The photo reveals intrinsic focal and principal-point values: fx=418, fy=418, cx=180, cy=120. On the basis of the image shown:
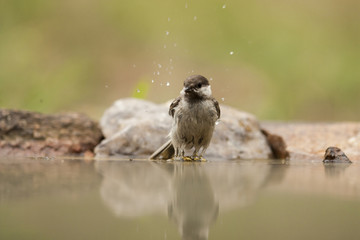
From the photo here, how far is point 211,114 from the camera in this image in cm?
415

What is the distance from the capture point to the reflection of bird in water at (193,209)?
1.05 m

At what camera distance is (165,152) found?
15.3 feet

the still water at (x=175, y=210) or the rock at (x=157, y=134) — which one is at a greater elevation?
the rock at (x=157, y=134)

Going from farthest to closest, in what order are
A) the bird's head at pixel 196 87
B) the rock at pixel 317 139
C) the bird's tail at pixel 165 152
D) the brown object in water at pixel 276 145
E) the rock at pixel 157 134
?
the brown object in water at pixel 276 145
the rock at pixel 157 134
the rock at pixel 317 139
the bird's tail at pixel 165 152
the bird's head at pixel 196 87

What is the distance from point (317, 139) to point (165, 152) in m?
2.31

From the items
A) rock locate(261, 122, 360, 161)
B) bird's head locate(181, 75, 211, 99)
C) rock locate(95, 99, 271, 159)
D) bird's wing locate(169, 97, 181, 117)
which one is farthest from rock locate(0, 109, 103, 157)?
rock locate(261, 122, 360, 161)

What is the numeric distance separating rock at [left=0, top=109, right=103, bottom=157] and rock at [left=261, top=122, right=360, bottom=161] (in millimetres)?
2727

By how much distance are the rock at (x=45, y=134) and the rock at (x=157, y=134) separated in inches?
14.8

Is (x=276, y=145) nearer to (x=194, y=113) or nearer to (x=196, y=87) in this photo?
(x=194, y=113)

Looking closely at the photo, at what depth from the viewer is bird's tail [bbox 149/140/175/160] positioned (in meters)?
4.57

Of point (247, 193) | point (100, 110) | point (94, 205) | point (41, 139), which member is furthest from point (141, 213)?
point (100, 110)

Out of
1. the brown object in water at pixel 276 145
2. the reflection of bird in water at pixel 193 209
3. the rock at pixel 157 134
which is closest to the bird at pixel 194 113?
the rock at pixel 157 134

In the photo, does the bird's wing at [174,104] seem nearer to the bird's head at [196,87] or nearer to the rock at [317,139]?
the bird's head at [196,87]

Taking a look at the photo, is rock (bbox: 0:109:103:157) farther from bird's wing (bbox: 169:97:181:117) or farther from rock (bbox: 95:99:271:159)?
bird's wing (bbox: 169:97:181:117)
